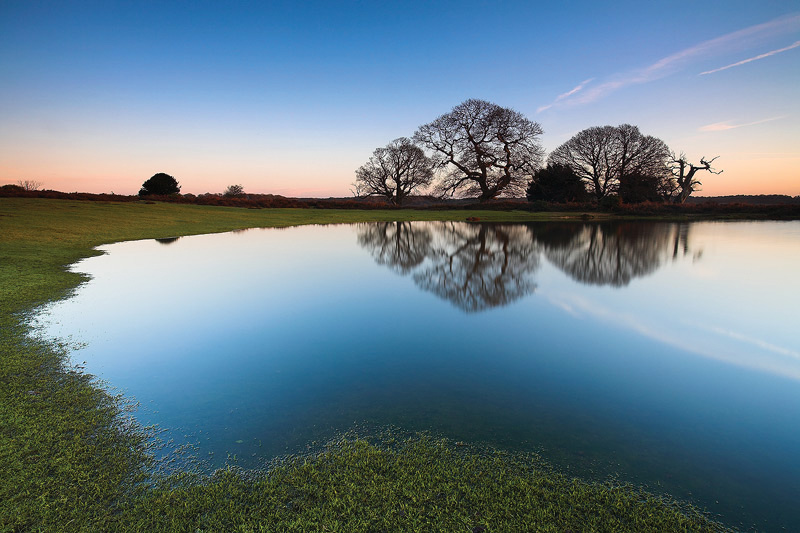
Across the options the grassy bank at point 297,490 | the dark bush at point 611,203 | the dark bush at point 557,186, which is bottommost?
the grassy bank at point 297,490

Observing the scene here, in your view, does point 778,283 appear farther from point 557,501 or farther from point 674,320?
point 557,501

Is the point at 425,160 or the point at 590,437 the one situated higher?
the point at 425,160

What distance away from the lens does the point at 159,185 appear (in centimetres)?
4450

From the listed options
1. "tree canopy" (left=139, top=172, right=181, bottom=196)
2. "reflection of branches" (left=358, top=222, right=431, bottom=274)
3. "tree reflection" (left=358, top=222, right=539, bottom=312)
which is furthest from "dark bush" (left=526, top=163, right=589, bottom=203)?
"tree canopy" (left=139, top=172, right=181, bottom=196)

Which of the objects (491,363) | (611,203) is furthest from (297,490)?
(611,203)

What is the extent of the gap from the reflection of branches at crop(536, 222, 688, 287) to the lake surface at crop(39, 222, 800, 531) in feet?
0.78

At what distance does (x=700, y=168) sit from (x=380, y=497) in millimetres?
51005

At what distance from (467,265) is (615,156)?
37.3 m

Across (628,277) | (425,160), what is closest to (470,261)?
(628,277)

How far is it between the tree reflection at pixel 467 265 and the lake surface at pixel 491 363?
0.43 feet

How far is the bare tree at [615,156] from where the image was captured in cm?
3962

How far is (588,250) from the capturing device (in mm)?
14141

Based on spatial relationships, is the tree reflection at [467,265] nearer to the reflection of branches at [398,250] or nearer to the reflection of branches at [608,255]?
the reflection of branches at [398,250]

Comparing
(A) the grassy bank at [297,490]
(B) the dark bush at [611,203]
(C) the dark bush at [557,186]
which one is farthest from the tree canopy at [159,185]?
(A) the grassy bank at [297,490]
